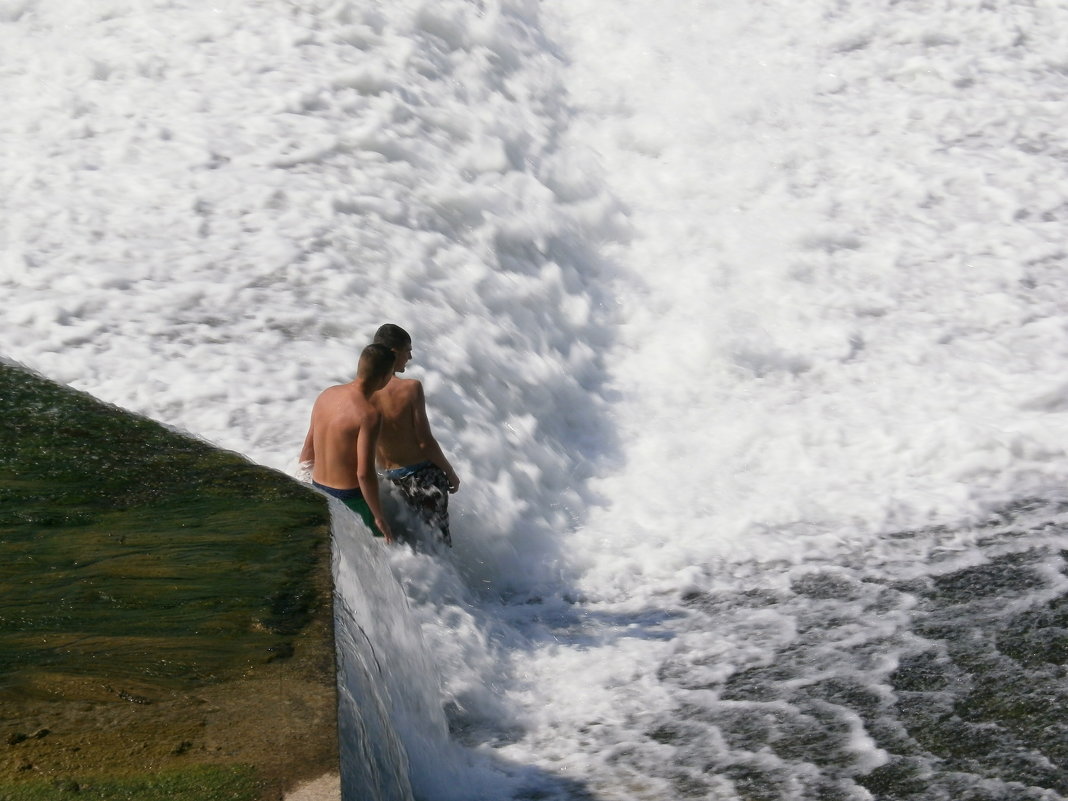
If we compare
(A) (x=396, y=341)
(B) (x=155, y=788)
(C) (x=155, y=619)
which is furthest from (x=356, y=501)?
(B) (x=155, y=788)

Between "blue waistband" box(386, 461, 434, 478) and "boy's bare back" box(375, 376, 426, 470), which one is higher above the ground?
"boy's bare back" box(375, 376, 426, 470)

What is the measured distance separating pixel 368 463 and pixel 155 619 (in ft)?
6.56

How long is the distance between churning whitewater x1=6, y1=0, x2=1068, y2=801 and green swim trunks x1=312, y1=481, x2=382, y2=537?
299 millimetres

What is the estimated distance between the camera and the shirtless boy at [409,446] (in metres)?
5.71

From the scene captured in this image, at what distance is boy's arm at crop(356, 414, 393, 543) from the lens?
214 inches

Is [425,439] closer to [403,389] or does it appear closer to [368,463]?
[403,389]

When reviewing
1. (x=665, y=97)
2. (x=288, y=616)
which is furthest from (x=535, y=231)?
(x=288, y=616)

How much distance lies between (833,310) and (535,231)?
207cm

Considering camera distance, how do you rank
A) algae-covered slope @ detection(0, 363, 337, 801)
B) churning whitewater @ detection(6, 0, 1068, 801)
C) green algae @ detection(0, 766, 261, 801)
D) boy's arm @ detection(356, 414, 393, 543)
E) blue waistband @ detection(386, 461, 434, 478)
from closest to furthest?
1. green algae @ detection(0, 766, 261, 801)
2. algae-covered slope @ detection(0, 363, 337, 801)
3. churning whitewater @ detection(6, 0, 1068, 801)
4. boy's arm @ detection(356, 414, 393, 543)
5. blue waistband @ detection(386, 461, 434, 478)

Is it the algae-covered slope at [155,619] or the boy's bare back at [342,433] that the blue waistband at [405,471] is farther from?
the algae-covered slope at [155,619]

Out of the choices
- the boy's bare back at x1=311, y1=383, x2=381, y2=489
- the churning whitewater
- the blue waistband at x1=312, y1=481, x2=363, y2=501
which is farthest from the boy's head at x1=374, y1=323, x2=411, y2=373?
the churning whitewater

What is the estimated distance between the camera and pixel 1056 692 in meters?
4.73

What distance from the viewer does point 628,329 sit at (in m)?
8.74

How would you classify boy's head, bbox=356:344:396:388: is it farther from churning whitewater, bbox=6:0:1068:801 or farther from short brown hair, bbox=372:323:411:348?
churning whitewater, bbox=6:0:1068:801
